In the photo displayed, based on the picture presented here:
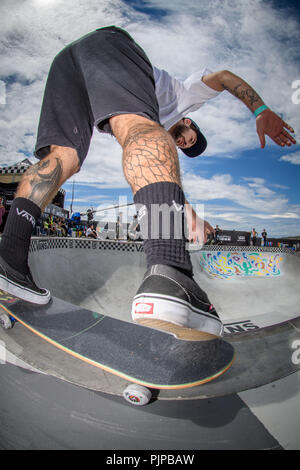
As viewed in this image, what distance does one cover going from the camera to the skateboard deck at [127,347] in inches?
32.6

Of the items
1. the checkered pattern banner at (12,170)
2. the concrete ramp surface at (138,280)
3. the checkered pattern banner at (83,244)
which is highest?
the checkered pattern banner at (12,170)

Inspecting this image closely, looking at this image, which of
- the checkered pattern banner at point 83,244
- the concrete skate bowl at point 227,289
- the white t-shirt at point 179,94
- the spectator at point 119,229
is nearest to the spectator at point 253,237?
the spectator at point 119,229

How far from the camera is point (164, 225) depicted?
30.5 inches

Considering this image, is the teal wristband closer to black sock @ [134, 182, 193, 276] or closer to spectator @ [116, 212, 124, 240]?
black sock @ [134, 182, 193, 276]

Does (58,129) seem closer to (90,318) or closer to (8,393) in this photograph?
(90,318)

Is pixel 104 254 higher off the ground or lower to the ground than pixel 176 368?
higher

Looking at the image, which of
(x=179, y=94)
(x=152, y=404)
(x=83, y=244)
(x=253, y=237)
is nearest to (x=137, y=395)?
(x=152, y=404)

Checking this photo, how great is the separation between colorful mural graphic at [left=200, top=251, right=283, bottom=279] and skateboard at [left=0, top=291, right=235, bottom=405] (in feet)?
8.77

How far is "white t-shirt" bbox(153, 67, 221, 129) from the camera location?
144 centimetres

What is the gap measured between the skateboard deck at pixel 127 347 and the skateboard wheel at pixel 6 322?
22 mm

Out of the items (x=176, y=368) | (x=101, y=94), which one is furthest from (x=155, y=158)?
(x=176, y=368)

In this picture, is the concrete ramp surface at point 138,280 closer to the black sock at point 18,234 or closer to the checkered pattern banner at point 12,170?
the black sock at point 18,234

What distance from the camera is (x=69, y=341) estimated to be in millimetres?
1055

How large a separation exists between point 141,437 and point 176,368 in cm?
27
